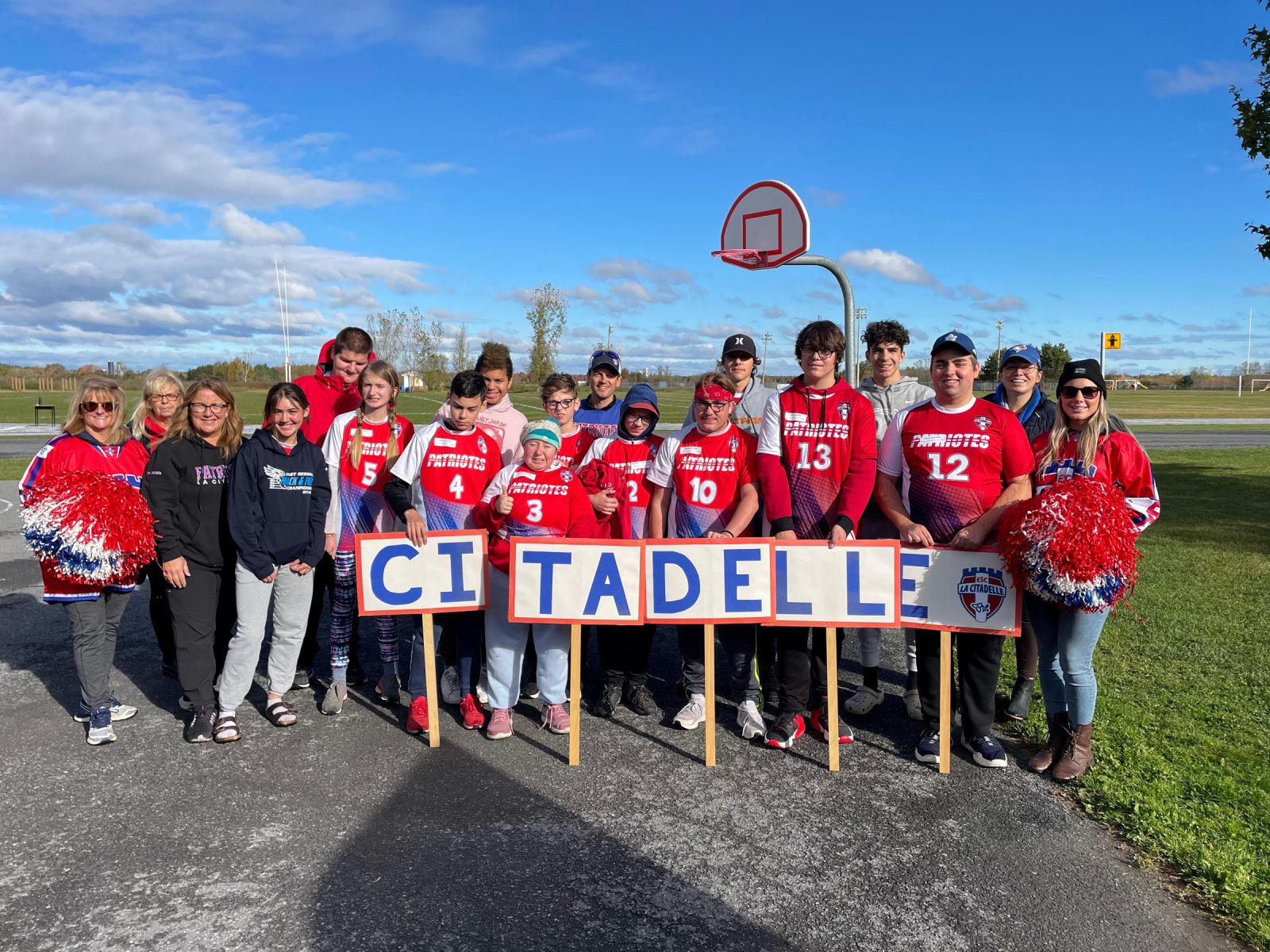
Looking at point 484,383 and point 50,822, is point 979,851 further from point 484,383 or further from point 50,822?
point 50,822

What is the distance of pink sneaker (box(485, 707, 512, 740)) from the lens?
495cm

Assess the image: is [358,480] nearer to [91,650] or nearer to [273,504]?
[273,504]

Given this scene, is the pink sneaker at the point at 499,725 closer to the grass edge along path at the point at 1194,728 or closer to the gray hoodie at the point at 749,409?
the gray hoodie at the point at 749,409

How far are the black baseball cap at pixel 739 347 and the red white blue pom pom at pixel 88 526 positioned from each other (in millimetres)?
3630

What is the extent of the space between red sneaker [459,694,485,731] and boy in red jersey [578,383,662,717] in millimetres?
705

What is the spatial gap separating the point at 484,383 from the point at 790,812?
3.05m

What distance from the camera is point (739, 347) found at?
5.61 m

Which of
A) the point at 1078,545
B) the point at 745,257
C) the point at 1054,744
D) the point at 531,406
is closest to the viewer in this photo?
the point at 1078,545

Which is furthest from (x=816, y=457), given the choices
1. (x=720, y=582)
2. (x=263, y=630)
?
(x=263, y=630)

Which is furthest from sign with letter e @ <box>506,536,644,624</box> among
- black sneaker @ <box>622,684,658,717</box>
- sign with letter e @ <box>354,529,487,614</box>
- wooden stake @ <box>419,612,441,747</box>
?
black sneaker @ <box>622,684,658,717</box>

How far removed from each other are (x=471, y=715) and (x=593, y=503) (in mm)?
1476

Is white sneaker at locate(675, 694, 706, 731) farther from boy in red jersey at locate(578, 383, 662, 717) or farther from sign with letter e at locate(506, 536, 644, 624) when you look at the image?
sign with letter e at locate(506, 536, 644, 624)

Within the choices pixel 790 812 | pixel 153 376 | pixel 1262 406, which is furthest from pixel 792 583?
pixel 1262 406

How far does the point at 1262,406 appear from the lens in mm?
54000
